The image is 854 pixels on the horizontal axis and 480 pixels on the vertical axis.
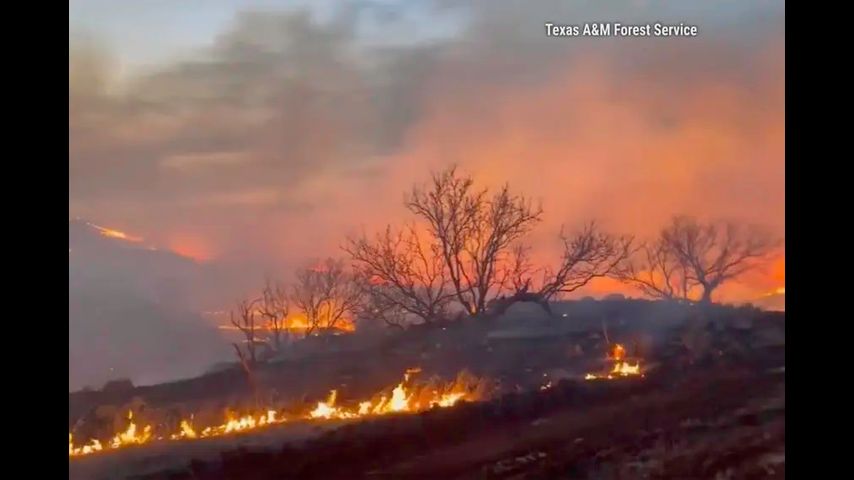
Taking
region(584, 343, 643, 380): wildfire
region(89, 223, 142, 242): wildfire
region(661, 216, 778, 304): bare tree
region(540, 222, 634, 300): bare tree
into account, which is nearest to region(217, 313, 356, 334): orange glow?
region(89, 223, 142, 242): wildfire

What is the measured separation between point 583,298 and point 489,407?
0.43 m

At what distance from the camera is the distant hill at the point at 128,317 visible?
2.05 m

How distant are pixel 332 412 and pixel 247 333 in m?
0.34

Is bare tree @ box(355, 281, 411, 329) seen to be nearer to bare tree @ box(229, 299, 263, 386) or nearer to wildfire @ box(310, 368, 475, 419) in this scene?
wildfire @ box(310, 368, 475, 419)

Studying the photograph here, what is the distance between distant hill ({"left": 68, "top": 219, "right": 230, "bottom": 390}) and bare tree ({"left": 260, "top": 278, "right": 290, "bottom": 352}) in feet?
0.49

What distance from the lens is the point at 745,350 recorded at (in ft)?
7.10

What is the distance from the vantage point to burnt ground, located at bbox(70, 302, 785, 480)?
2.05 metres

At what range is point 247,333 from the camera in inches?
82.6

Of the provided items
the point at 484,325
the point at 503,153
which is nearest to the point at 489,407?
the point at 484,325

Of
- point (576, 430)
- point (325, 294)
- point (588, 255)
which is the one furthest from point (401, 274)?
point (576, 430)

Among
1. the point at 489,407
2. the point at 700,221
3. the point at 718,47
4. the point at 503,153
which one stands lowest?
the point at 489,407

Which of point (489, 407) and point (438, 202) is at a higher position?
point (438, 202)

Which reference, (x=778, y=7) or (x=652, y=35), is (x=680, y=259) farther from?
(x=778, y=7)
